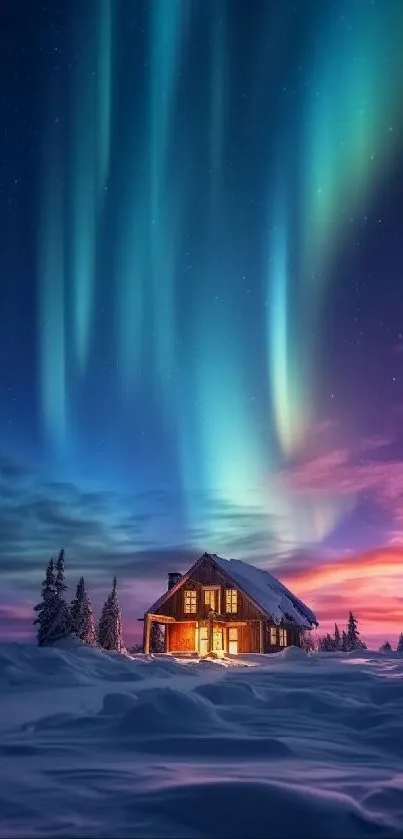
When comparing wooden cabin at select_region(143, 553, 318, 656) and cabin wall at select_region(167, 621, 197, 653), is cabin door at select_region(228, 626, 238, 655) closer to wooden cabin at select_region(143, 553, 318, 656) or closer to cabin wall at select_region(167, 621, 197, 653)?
wooden cabin at select_region(143, 553, 318, 656)

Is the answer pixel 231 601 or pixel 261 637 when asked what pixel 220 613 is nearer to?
pixel 231 601

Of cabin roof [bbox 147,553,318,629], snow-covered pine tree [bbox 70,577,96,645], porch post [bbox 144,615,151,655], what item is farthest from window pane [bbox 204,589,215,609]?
snow-covered pine tree [bbox 70,577,96,645]

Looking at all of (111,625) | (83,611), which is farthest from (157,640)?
(83,611)

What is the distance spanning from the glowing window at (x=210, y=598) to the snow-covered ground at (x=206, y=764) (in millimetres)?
26463

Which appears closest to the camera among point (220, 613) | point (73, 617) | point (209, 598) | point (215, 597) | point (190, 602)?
point (220, 613)

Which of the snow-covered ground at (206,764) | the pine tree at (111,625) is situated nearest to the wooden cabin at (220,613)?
the pine tree at (111,625)

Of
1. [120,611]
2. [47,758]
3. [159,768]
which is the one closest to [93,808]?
[159,768]

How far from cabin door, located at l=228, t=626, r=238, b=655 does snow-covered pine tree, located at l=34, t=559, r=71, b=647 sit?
10615mm

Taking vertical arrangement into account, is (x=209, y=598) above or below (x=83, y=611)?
above

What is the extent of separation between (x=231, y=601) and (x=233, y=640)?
2.15 m

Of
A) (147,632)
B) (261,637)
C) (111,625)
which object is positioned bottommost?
(111,625)

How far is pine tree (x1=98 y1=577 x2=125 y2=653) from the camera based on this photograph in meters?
54.4

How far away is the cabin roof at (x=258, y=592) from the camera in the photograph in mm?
34469

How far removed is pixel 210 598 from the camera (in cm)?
3581
